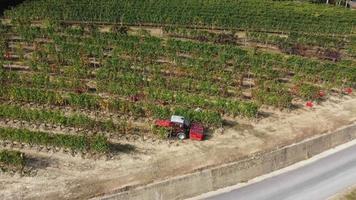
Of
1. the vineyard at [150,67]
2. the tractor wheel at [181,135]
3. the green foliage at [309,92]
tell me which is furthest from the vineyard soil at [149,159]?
the green foliage at [309,92]

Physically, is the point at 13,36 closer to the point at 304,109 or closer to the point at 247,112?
the point at 247,112

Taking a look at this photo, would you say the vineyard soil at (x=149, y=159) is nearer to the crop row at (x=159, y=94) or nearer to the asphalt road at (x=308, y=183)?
the crop row at (x=159, y=94)

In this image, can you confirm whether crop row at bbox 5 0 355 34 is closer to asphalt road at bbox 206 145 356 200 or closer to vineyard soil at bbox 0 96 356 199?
vineyard soil at bbox 0 96 356 199

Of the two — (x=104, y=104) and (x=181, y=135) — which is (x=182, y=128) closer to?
(x=181, y=135)

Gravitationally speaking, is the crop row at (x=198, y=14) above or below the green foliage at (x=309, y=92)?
above

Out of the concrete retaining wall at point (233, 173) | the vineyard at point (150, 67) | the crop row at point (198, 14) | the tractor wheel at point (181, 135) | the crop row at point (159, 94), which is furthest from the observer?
the crop row at point (198, 14)

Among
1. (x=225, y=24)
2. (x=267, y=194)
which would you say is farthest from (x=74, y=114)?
(x=225, y=24)

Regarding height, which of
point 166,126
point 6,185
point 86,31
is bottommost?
point 6,185
